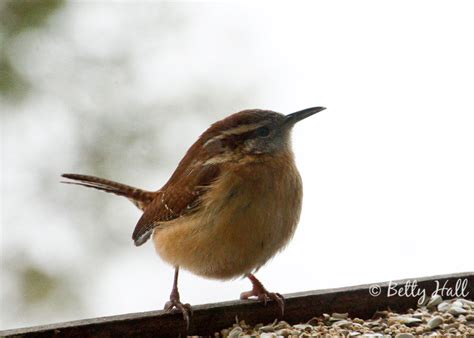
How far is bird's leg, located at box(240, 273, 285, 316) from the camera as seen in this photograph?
11.7ft

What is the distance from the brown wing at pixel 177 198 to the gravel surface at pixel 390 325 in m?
0.60

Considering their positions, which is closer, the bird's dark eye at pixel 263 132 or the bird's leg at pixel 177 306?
the bird's leg at pixel 177 306

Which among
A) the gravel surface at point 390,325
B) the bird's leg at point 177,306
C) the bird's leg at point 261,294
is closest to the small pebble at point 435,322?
the gravel surface at point 390,325

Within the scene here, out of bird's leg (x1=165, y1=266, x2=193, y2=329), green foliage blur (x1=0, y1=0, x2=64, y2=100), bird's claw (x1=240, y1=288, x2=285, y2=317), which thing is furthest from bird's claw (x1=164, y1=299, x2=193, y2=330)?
green foliage blur (x1=0, y1=0, x2=64, y2=100)

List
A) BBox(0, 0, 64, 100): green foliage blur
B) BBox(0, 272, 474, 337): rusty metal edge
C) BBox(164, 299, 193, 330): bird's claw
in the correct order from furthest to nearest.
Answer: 1. BBox(0, 0, 64, 100): green foliage blur
2. BBox(164, 299, 193, 330): bird's claw
3. BBox(0, 272, 474, 337): rusty metal edge

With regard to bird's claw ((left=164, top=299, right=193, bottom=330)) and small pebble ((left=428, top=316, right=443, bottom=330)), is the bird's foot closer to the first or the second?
bird's claw ((left=164, top=299, right=193, bottom=330))

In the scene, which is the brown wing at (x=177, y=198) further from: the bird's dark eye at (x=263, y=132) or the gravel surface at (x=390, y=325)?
the gravel surface at (x=390, y=325)

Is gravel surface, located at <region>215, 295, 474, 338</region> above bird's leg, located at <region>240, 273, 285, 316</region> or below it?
below

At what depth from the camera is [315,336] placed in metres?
3.28

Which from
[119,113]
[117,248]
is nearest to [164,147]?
[119,113]

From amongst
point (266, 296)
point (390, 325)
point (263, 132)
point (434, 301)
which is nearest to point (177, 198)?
point (263, 132)

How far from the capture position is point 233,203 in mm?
3531

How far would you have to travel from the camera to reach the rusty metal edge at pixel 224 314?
127 inches

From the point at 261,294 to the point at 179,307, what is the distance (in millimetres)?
421
